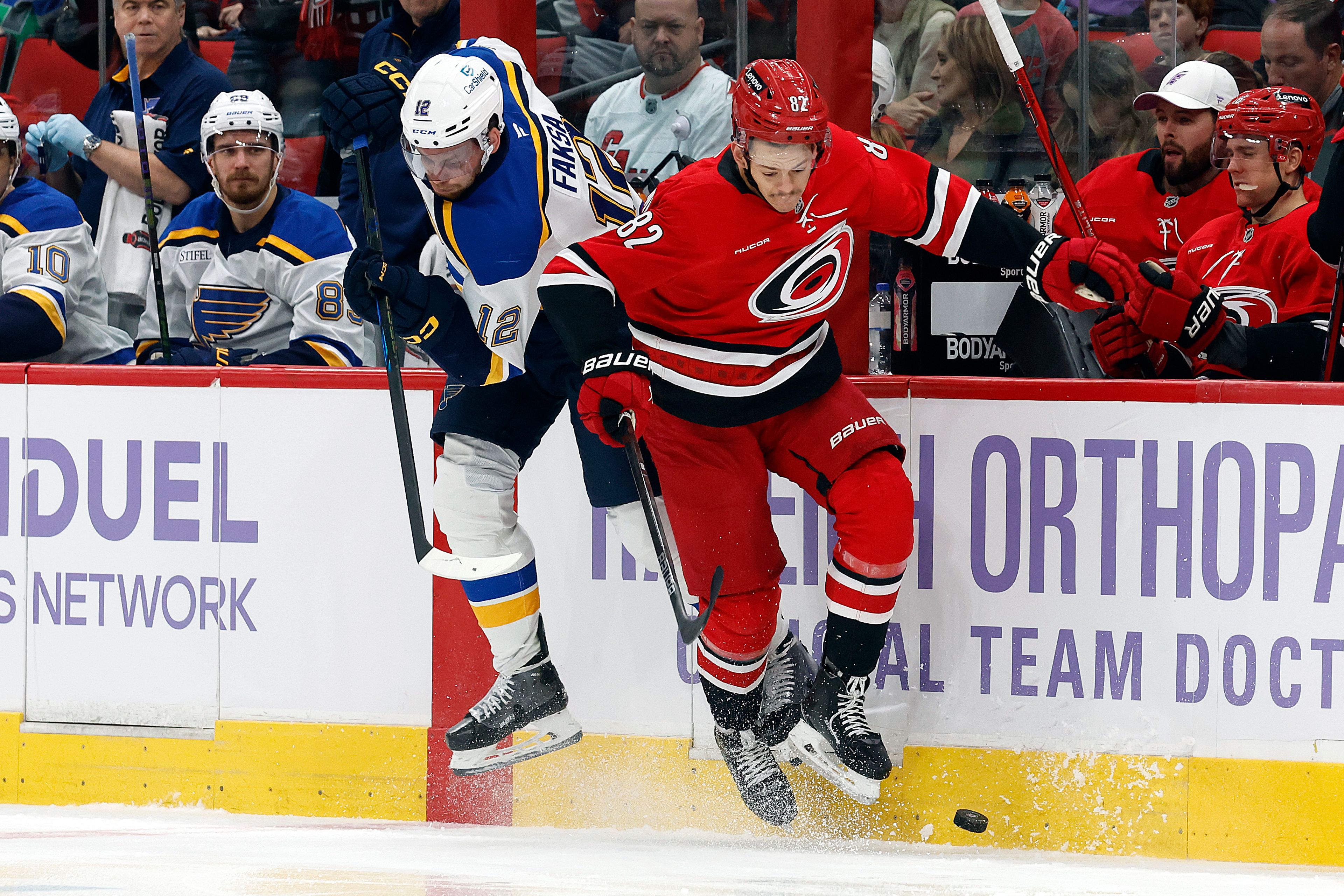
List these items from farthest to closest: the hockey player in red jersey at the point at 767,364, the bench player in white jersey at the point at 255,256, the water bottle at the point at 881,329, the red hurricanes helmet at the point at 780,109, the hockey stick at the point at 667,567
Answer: the bench player in white jersey at the point at 255,256
the water bottle at the point at 881,329
the hockey stick at the point at 667,567
the hockey player in red jersey at the point at 767,364
the red hurricanes helmet at the point at 780,109

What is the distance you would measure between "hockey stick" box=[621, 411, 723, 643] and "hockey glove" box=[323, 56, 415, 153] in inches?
35.4

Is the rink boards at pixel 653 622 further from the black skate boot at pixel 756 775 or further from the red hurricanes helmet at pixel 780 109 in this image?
the red hurricanes helmet at pixel 780 109

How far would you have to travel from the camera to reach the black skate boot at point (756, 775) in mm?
3152

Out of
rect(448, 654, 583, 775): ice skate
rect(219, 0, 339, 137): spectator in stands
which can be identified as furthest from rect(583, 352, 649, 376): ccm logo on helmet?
rect(219, 0, 339, 137): spectator in stands

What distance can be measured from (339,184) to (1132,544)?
111 inches

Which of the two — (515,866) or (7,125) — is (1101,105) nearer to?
(515,866)

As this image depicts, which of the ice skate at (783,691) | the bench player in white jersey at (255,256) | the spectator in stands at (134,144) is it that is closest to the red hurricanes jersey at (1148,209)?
the ice skate at (783,691)

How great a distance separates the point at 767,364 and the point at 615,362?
37 cm

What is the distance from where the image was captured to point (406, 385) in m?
3.45

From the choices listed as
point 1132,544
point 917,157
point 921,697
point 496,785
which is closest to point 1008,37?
point 917,157

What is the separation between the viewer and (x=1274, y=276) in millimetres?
3400

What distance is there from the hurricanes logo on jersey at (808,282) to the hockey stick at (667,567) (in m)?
0.40

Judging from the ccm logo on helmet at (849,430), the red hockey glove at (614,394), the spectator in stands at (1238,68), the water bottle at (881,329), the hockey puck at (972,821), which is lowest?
the hockey puck at (972,821)

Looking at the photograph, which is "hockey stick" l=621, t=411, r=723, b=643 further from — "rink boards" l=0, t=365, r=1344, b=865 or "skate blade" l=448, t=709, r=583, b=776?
"skate blade" l=448, t=709, r=583, b=776
